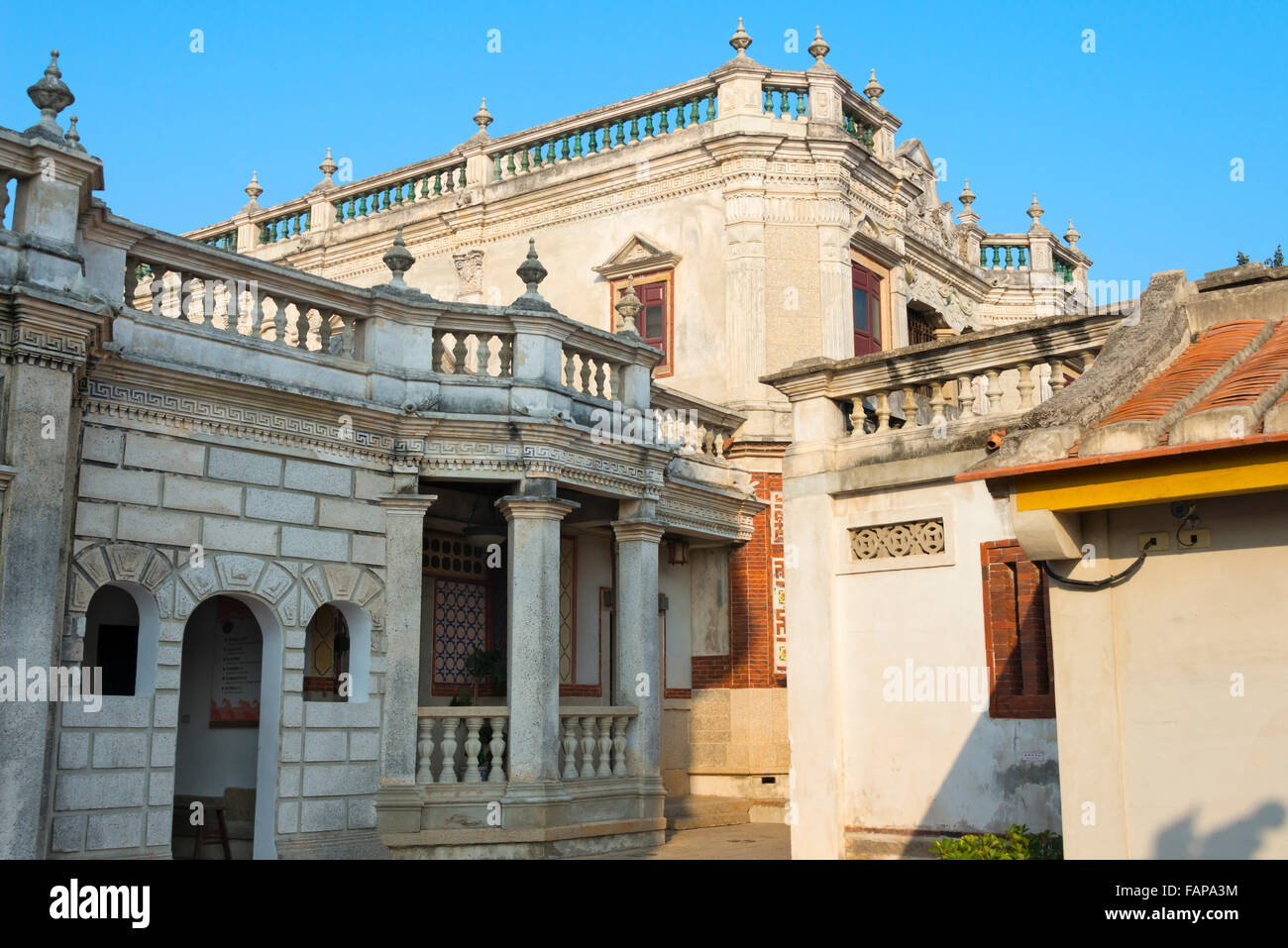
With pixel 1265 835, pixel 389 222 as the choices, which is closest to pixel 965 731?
pixel 1265 835

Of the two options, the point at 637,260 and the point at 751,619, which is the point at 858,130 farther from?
the point at 751,619

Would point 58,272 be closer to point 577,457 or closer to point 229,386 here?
point 229,386

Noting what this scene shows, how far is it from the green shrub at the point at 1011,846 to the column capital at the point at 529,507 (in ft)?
22.3

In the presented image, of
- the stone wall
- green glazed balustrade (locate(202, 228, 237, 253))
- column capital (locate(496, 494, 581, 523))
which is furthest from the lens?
green glazed balustrade (locate(202, 228, 237, 253))

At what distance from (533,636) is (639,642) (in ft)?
6.34

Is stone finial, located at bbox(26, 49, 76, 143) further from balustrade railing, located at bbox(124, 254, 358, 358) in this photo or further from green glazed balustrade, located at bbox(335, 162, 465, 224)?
green glazed balustrade, located at bbox(335, 162, 465, 224)

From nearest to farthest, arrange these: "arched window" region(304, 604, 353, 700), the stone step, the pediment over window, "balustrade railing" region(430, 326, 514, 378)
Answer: "balustrade railing" region(430, 326, 514, 378), "arched window" region(304, 604, 353, 700), the stone step, the pediment over window

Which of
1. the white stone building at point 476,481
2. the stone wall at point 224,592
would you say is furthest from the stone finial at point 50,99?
the stone wall at point 224,592

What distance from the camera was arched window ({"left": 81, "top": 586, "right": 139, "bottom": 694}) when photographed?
14.4m

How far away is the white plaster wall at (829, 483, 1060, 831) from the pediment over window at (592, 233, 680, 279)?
11428 millimetres

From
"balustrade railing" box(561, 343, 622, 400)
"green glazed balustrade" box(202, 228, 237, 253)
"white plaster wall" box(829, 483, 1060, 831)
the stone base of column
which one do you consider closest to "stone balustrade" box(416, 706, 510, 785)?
the stone base of column

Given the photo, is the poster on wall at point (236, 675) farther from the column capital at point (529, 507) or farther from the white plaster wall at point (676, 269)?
the white plaster wall at point (676, 269)

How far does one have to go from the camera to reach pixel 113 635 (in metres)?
14.5
